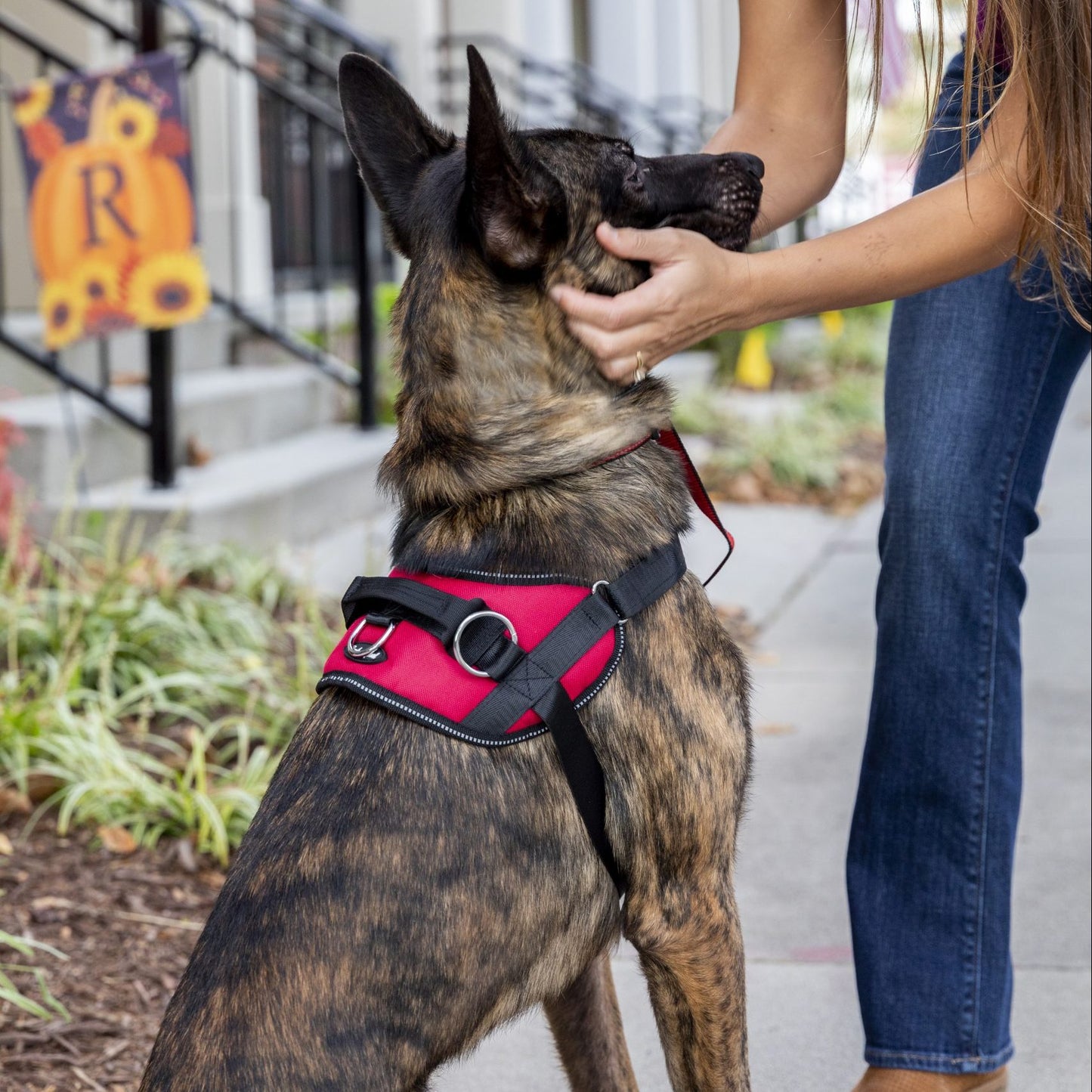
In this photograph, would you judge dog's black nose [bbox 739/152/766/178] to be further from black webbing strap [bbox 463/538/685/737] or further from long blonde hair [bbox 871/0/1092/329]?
black webbing strap [bbox 463/538/685/737]

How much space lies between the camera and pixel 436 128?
7.87 ft

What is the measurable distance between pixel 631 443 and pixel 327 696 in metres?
0.62

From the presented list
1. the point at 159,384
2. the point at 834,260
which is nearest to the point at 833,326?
the point at 159,384

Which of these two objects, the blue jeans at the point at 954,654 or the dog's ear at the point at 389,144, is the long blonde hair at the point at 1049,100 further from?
the dog's ear at the point at 389,144

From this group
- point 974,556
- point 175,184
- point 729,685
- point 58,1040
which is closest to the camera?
point 729,685

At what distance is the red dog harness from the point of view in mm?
1906

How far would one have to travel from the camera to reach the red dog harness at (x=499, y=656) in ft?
6.25

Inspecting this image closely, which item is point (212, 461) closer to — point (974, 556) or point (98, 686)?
point (98, 686)

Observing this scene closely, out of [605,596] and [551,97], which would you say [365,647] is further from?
[551,97]

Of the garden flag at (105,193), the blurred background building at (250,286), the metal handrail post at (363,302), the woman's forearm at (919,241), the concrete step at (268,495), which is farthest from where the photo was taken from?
the metal handrail post at (363,302)

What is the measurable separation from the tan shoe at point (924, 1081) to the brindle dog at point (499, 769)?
1.55 ft

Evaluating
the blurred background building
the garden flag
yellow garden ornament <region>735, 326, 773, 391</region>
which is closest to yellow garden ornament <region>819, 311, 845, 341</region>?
the blurred background building

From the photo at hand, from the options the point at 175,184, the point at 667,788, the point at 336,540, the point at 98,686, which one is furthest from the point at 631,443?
the point at 336,540

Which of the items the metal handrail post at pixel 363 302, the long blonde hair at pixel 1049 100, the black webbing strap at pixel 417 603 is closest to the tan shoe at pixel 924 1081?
the black webbing strap at pixel 417 603
